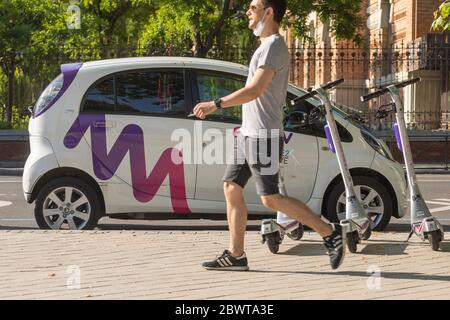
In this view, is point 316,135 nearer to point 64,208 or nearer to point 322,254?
point 322,254

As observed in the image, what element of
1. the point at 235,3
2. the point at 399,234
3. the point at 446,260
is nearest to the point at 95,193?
the point at 399,234

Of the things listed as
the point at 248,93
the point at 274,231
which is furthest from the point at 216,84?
the point at 248,93

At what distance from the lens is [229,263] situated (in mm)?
6949

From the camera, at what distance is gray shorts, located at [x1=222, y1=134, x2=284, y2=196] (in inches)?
264

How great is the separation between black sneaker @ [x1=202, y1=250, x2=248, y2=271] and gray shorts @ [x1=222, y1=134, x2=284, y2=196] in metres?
0.56

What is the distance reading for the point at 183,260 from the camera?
7441 millimetres

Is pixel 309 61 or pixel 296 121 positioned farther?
pixel 309 61

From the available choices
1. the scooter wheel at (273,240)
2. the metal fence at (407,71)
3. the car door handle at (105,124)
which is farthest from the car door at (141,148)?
the metal fence at (407,71)

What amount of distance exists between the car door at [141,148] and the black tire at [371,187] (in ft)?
4.70

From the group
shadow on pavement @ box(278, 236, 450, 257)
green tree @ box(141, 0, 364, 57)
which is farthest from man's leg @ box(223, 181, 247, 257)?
green tree @ box(141, 0, 364, 57)

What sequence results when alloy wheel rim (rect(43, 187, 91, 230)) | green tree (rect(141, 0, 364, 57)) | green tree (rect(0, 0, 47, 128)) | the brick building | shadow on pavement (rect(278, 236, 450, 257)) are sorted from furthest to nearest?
green tree (rect(141, 0, 364, 57)), the brick building, green tree (rect(0, 0, 47, 128)), alloy wheel rim (rect(43, 187, 91, 230)), shadow on pavement (rect(278, 236, 450, 257))

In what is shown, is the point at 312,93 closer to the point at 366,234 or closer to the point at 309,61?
the point at 366,234

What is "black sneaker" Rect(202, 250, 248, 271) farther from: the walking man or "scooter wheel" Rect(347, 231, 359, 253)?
"scooter wheel" Rect(347, 231, 359, 253)

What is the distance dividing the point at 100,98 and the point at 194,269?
317 centimetres
